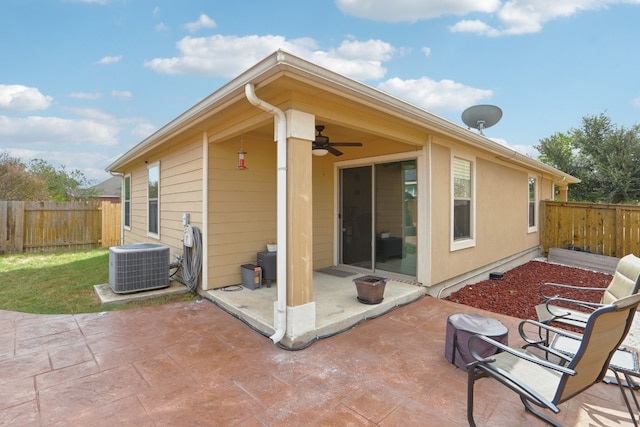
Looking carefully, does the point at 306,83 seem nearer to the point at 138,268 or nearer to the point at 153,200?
the point at 138,268

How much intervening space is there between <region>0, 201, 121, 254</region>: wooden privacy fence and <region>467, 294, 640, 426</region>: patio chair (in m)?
11.6

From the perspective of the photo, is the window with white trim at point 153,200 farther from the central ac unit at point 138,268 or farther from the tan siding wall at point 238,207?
the tan siding wall at point 238,207

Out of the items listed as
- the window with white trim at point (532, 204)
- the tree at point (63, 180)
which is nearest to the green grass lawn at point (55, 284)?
the window with white trim at point (532, 204)

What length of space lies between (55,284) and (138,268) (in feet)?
6.77

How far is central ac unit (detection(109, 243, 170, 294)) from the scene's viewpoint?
4.67 meters

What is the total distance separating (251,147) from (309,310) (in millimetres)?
2883

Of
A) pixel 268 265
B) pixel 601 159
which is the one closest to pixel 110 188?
pixel 268 265

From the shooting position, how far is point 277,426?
199cm

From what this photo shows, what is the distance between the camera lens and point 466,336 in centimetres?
269

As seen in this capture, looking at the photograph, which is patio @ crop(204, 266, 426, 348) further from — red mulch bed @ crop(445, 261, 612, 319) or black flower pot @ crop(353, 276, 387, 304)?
red mulch bed @ crop(445, 261, 612, 319)

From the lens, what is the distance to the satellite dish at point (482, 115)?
6.75 meters

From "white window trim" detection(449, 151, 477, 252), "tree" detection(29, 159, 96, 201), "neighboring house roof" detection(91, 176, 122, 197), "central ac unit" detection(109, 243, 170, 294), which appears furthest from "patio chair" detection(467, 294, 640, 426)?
"neighboring house roof" detection(91, 176, 122, 197)

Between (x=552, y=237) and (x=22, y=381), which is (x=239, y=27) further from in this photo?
(x=552, y=237)

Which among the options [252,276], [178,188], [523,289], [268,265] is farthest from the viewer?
[523,289]
